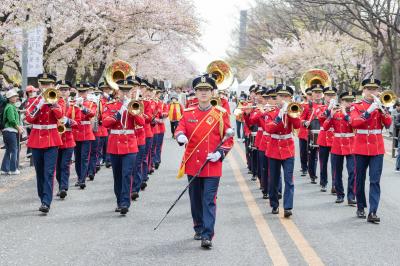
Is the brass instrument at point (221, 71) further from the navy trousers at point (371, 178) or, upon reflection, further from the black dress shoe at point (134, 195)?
the navy trousers at point (371, 178)

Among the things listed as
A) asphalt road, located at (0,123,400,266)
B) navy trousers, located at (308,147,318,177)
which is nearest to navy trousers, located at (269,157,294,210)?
asphalt road, located at (0,123,400,266)

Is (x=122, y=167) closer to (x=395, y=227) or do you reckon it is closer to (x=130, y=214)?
(x=130, y=214)

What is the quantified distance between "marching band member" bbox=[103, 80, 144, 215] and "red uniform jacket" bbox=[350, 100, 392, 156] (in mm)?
3015

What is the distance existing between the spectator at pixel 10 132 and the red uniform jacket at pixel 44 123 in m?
4.05

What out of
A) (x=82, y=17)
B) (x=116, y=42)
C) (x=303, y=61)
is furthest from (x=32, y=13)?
(x=303, y=61)

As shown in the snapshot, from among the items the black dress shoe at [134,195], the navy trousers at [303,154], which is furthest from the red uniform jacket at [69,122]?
the navy trousers at [303,154]

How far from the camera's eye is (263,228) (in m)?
9.03

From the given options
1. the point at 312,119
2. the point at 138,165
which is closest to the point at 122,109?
the point at 138,165

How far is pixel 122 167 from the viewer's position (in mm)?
10164

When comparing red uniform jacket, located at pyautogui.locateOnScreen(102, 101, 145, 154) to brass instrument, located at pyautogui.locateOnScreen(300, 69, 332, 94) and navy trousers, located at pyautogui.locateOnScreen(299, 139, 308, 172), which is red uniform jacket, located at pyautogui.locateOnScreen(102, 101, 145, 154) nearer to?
brass instrument, located at pyautogui.locateOnScreen(300, 69, 332, 94)

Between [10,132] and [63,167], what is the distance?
137 inches

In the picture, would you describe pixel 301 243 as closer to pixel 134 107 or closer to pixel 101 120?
pixel 134 107

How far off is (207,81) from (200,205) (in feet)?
4.84

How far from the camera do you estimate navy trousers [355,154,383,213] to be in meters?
9.67
